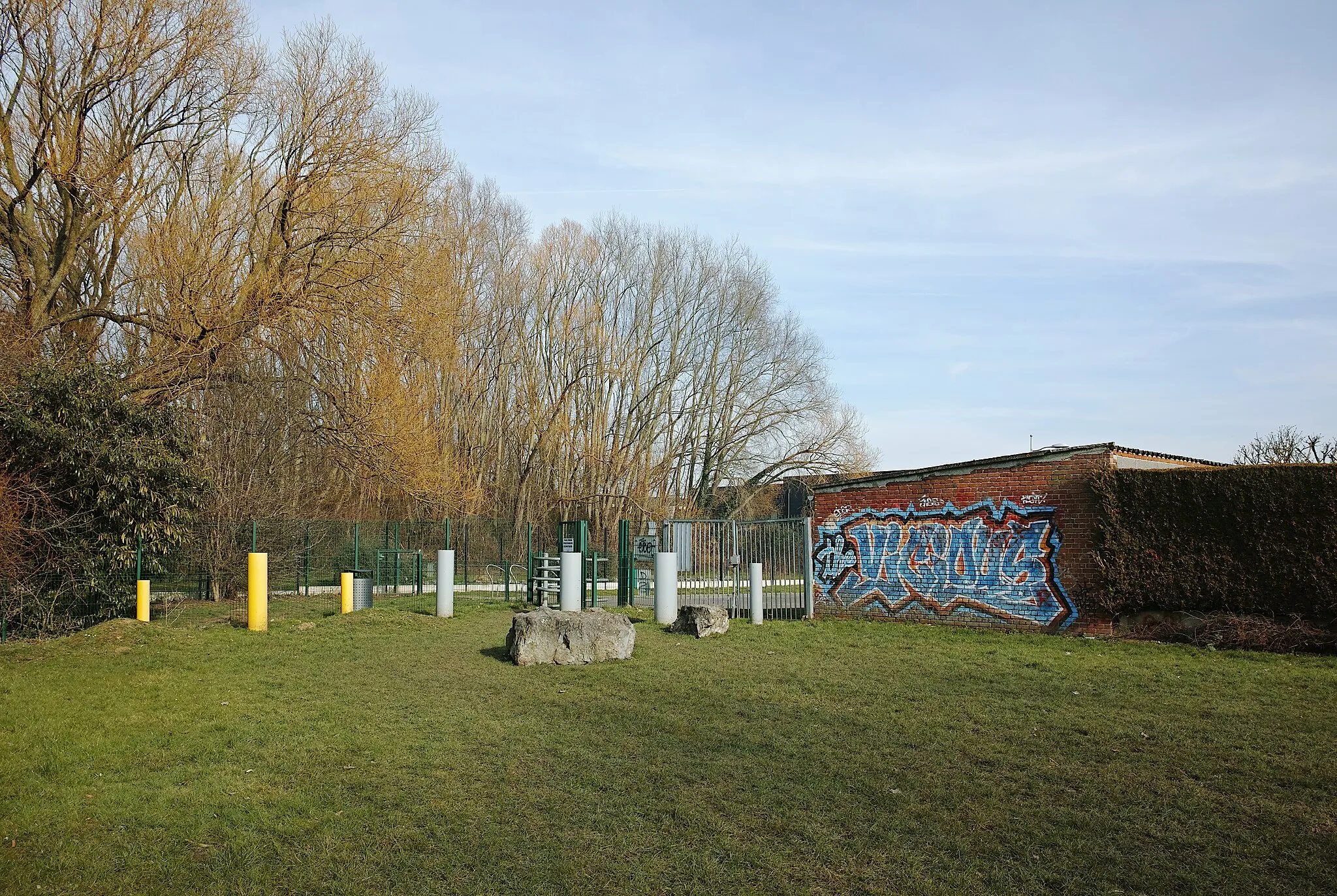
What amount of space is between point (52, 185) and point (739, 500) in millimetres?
26520

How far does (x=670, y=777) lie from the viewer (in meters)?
6.77

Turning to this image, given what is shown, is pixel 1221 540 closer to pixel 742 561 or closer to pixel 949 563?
pixel 949 563

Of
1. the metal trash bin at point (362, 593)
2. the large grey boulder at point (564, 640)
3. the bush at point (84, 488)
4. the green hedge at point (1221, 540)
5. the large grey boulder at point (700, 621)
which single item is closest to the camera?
the large grey boulder at point (564, 640)

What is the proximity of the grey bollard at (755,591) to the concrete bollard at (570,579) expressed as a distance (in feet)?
10.4

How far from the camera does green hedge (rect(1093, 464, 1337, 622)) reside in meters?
13.4

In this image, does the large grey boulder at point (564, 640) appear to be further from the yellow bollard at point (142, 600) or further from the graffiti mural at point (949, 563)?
the yellow bollard at point (142, 600)

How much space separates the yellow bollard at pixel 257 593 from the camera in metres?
15.8

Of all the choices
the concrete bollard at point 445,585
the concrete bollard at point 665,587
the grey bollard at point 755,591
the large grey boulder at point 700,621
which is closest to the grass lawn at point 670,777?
the large grey boulder at point 700,621

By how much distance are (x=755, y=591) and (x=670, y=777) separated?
10.7 metres

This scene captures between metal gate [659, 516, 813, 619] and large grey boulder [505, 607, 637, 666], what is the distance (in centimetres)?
647

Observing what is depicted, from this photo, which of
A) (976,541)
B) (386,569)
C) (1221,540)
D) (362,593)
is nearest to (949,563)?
(976,541)

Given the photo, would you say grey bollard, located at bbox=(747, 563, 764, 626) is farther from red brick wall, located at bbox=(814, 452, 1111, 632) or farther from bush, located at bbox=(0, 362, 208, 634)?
bush, located at bbox=(0, 362, 208, 634)

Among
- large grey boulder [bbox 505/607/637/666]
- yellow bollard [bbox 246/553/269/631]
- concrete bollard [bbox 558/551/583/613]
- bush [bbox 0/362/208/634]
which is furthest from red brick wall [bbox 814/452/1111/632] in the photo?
bush [bbox 0/362/208/634]

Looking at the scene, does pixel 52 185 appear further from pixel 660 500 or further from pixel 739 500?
pixel 739 500
